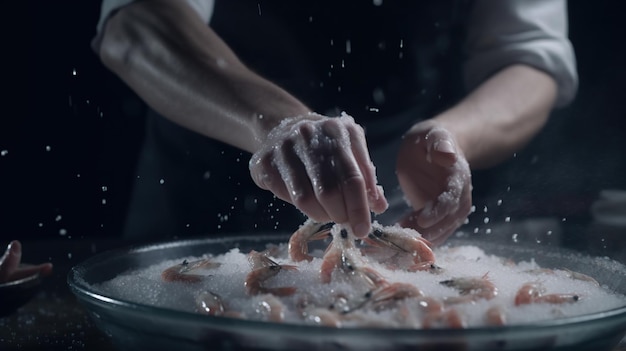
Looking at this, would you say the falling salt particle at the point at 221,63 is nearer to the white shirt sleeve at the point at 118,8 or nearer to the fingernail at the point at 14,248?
the white shirt sleeve at the point at 118,8

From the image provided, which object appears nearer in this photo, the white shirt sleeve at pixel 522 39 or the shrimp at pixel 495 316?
the shrimp at pixel 495 316

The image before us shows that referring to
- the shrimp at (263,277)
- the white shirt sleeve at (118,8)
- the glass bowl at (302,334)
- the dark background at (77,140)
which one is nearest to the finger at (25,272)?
the glass bowl at (302,334)

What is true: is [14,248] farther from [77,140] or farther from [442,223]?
[77,140]

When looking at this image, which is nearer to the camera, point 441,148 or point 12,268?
point 12,268

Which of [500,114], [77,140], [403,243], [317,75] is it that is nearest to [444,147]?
[403,243]

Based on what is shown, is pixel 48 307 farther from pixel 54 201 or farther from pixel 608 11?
pixel 608 11

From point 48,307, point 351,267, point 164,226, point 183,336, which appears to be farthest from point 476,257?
point 164,226
